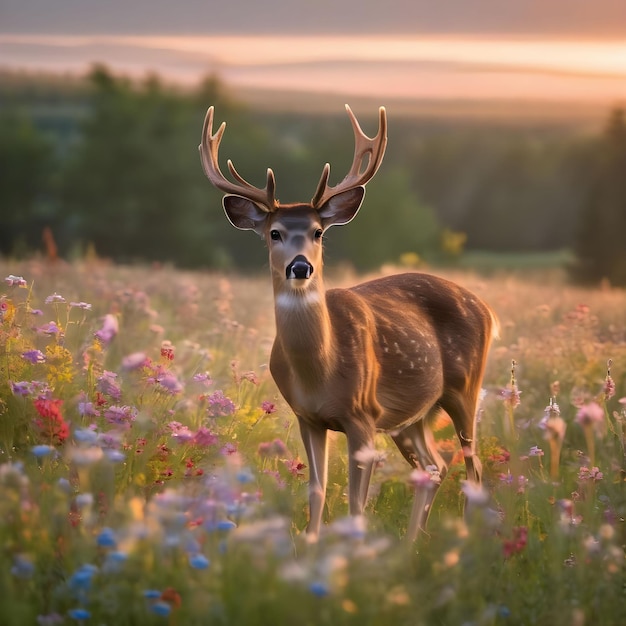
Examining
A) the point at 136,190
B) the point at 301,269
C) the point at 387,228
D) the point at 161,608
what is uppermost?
the point at 301,269

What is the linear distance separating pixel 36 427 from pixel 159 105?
2175 inches

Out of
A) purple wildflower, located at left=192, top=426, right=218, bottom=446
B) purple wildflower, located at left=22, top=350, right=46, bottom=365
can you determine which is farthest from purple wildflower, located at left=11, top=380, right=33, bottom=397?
purple wildflower, located at left=192, top=426, right=218, bottom=446

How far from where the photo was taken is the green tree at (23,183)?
53094mm

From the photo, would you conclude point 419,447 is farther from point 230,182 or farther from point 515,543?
point 515,543

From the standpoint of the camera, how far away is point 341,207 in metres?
5.73

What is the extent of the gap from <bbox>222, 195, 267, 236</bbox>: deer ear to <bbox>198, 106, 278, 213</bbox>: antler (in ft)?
0.11

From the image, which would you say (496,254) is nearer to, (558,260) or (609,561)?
(558,260)

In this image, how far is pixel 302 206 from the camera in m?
5.55

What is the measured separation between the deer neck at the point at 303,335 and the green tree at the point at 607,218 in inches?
1443

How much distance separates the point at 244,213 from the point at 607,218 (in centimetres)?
3894

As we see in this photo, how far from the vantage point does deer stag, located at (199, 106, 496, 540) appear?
17.9ft

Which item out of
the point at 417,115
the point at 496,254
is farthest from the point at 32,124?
the point at 417,115

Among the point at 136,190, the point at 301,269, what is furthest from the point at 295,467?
the point at 136,190

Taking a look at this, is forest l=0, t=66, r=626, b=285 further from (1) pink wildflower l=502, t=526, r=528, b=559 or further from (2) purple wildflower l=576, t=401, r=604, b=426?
(2) purple wildflower l=576, t=401, r=604, b=426
